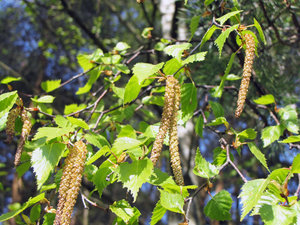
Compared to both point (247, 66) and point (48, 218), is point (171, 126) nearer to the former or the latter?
point (247, 66)

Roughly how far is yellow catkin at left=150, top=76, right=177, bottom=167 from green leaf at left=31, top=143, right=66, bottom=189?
1.31 ft

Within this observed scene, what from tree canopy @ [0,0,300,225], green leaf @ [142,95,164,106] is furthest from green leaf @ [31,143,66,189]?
green leaf @ [142,95,164,106]

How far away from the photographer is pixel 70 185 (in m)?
0.85

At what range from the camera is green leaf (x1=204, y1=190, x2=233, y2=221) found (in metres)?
0.92

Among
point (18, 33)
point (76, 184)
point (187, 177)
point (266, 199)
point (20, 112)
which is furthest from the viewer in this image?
point (18, 33)

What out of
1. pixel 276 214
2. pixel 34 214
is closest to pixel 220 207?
pixel 276 214

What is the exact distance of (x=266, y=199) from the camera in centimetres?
75

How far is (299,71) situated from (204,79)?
0.95 metres

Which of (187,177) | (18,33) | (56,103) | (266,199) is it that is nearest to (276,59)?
(187,177)

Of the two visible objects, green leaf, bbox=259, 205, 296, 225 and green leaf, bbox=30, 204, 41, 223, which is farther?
green leaf, bbox=30, 204, 41, 223

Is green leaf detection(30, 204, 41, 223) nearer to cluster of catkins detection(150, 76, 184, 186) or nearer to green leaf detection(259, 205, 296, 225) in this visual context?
cluster of catkins detection(150, 76, 184, 186)

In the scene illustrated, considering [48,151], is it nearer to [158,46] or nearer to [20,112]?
[20,112]

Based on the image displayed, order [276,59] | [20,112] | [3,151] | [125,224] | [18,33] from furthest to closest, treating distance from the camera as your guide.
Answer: [18,33], [3,151], [276,59], [20,112], [125,224]

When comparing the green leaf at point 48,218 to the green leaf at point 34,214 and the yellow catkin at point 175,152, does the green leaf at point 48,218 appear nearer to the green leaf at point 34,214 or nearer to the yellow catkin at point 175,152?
the green leaf at point 34,214
